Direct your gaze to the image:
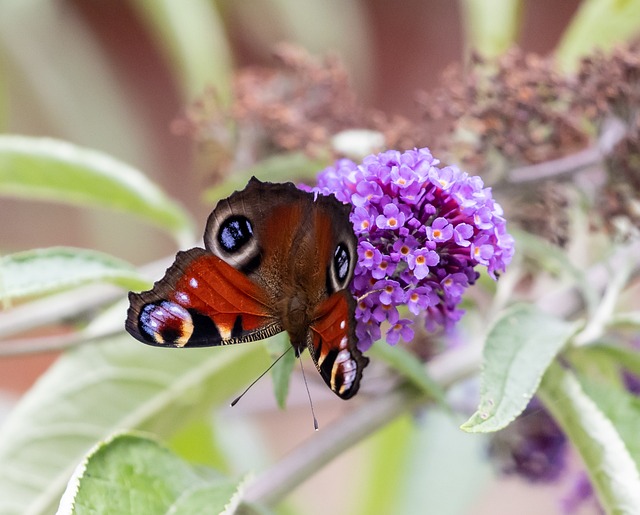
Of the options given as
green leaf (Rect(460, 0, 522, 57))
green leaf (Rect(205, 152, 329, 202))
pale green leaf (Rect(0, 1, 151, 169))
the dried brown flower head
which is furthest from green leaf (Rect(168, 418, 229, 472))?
pale green leaf (Rect(0, 1, 151, 169))

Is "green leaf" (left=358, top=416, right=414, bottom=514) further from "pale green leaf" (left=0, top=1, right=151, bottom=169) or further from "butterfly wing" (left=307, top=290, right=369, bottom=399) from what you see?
"pale green leaf" (left=0, top=1, right=151, bottom=169)

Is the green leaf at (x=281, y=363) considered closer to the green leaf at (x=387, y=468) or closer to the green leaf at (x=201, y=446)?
the green leaf at (x=201, y=446)

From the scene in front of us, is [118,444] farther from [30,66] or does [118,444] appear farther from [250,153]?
[30,66]

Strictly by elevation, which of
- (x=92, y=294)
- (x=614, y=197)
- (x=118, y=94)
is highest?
(x=118, y=94)

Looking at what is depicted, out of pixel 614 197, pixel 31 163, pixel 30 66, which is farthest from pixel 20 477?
pixel 30 66

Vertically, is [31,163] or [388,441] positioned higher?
[31,163]

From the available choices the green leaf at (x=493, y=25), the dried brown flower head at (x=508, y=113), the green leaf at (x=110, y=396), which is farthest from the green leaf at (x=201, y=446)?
the green leaf at (x=493, y=25)
